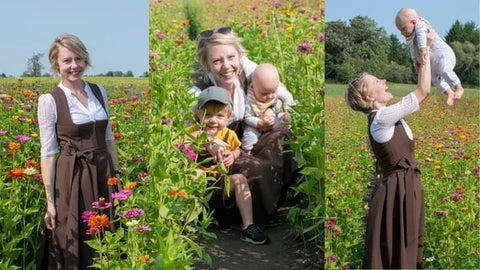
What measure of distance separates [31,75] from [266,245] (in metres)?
1.07

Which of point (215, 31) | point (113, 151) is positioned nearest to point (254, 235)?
point (113, 151)

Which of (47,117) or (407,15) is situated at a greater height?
(407,15)

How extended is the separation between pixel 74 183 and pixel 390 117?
4.01ft

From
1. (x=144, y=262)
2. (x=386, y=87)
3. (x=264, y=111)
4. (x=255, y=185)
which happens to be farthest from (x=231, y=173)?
(x=386, y=87)

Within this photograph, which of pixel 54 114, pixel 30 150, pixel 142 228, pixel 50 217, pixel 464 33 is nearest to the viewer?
pixel 464 33

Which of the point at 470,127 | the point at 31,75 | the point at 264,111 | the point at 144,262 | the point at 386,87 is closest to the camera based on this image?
the point at 386,87

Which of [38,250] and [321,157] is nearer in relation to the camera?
[321,157]

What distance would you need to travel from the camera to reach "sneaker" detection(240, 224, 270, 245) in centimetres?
247

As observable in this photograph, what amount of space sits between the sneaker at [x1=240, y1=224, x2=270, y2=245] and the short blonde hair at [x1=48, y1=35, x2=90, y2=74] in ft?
2.67

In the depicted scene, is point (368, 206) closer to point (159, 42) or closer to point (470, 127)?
point (470, 127)

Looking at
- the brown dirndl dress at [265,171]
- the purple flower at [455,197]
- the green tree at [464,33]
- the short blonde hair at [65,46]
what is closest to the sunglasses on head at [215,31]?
the brown dirndl dress at [265,171]

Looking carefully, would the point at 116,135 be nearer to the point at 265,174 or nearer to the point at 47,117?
the point at 47,117

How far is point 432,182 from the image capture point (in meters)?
2.00

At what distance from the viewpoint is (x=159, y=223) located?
2.53m
